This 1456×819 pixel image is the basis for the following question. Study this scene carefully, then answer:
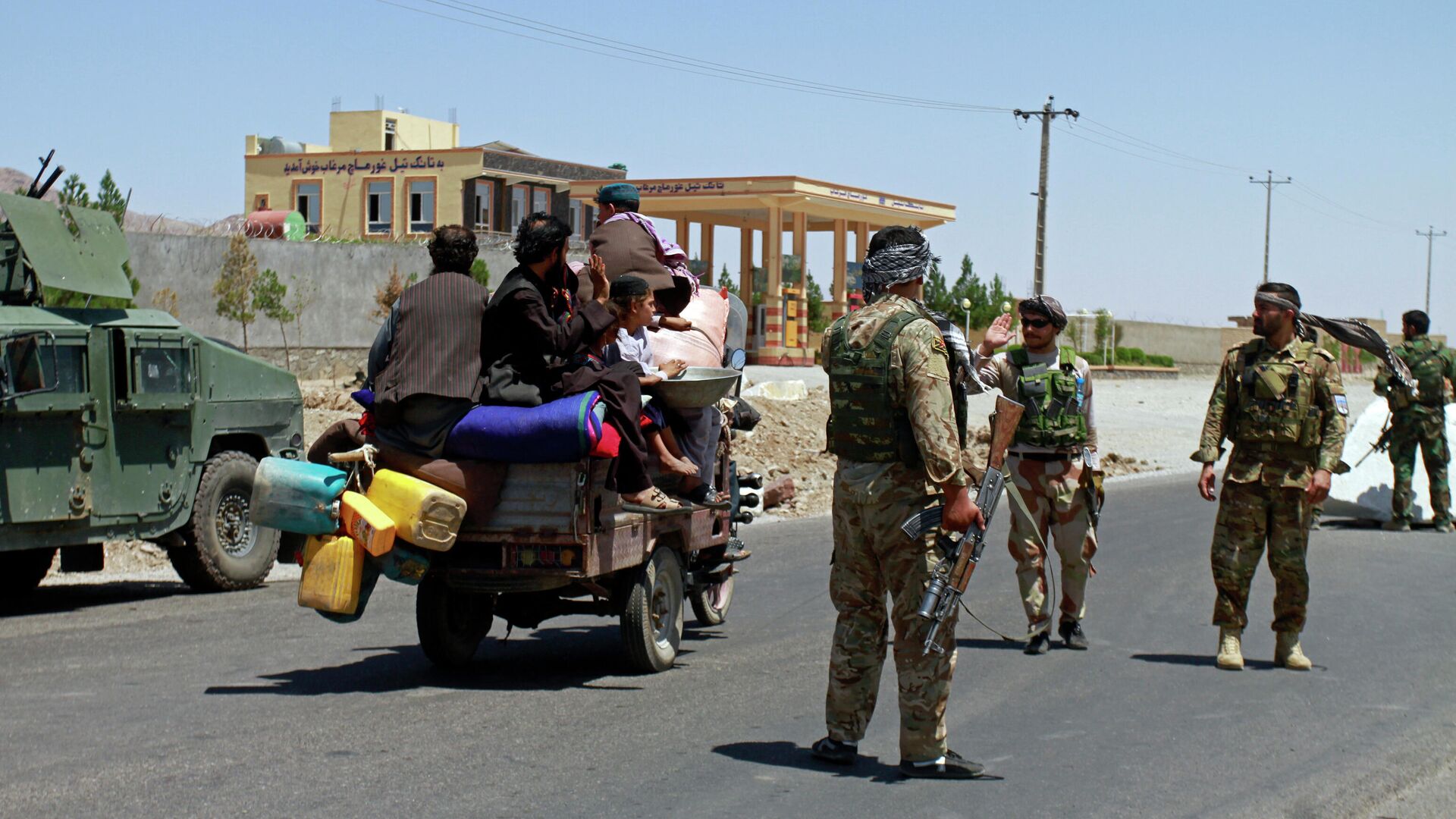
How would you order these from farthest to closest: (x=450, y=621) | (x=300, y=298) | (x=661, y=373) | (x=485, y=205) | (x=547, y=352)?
(x=485, y=205), (x=300, y=298), (x=661, y=373), (x=450, y=621), (x=547, y=352)

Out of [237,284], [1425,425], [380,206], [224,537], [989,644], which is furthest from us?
[380,206]

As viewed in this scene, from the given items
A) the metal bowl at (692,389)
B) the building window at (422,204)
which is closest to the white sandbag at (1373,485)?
the metal bowl at (692,389)

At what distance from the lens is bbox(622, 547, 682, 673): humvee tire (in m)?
7.89

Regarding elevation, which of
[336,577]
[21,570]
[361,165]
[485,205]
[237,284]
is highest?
[361,165]

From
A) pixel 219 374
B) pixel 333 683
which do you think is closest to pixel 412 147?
pixel 219 374

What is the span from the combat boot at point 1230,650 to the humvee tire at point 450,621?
13.5 feet

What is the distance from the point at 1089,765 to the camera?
6141 mm

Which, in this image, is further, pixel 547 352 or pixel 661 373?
pixel 661 373

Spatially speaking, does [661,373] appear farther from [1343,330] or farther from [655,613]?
[1343,330]

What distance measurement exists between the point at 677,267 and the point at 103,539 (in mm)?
4792

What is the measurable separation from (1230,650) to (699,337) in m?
3.52

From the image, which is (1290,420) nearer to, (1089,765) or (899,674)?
(1089,765)

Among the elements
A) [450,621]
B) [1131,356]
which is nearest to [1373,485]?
[450,621]

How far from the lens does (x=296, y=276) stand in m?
37.3
